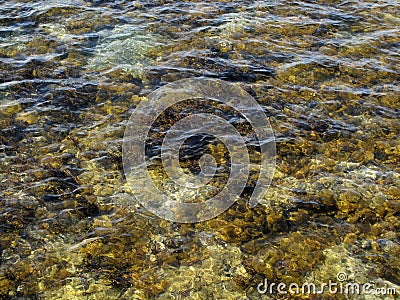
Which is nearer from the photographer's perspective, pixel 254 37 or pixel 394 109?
pixel 394 109

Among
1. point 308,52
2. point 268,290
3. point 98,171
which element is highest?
point 308,52

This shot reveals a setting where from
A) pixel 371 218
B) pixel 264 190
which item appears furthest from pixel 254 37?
pixel 371 218

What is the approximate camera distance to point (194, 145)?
11.1m

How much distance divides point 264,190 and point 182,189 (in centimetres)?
203

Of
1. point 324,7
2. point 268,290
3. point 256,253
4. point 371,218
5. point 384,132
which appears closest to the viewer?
point 268,290

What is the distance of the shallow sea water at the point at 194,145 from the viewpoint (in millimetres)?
8211

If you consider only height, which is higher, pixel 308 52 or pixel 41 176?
pixel 308 52

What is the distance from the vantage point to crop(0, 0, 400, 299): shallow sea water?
26.9ft

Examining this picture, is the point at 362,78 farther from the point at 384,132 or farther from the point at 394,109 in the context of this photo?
the point at 384,132

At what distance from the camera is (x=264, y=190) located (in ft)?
32.4

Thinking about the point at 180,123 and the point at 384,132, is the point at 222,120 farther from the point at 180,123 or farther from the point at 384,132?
the point at 384,132

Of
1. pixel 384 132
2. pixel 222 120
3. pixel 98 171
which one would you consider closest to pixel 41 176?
pixel 98 171

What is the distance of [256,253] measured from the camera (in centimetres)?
852

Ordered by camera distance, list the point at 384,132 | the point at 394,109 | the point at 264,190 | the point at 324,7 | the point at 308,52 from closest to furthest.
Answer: the point at 264,190 < the point at 384,132 < the point at 394,109 < the point at 308,52 < the point at 324,7
